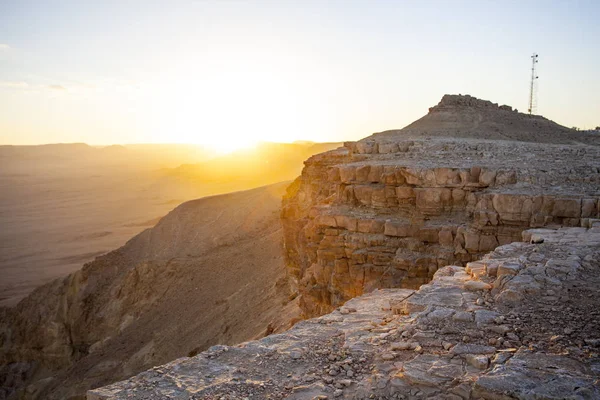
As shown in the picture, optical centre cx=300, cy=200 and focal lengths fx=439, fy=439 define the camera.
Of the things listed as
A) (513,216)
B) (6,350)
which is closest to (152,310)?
(6,350)

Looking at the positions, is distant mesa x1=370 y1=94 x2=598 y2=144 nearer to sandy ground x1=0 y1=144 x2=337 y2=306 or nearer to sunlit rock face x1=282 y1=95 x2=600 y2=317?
sunlit rock face x1=282 y1=95 x2=600 y2=317

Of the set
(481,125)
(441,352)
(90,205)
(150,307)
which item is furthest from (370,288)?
(90,205)

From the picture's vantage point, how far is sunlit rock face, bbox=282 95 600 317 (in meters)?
11.0

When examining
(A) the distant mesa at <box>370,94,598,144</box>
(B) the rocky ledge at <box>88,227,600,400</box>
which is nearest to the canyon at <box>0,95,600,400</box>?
(B) the rocky ledge at <box>88,227,600,400</box>

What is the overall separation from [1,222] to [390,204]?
199ft

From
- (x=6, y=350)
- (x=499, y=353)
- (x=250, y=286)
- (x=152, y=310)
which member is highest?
(x=499, y=353)

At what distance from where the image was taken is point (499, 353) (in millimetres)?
4656

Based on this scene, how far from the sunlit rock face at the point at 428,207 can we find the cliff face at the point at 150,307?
5.26m

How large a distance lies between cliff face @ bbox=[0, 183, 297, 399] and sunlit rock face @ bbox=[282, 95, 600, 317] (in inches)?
207

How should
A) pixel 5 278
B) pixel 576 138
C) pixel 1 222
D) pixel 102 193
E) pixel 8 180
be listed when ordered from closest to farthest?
pixel 576 138
pixel 5 278
pixel 1 222
pixel 102 193
pixel 8 180

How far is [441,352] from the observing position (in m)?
4.88

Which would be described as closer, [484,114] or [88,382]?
[88,382]

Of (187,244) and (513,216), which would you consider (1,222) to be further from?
(513,216)

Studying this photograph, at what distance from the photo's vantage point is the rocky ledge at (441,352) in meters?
4.27
